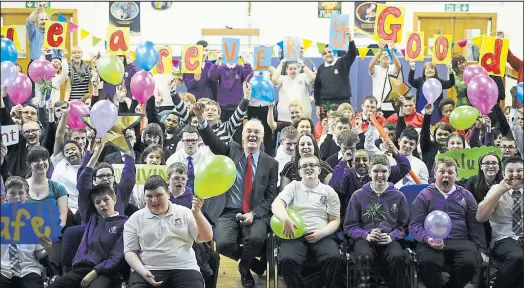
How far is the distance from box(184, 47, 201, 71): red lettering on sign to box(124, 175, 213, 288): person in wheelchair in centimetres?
426

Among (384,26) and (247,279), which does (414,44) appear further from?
(247,279)

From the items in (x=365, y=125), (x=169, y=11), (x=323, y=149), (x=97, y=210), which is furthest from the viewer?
(x=169, y=11)

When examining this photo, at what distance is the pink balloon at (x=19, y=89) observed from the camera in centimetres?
621

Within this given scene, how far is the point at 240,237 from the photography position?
5.02m

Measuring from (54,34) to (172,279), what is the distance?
4.37 metres

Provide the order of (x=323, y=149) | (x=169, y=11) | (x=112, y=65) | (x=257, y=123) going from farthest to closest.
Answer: (x=169, y=11)
(x=112, y=65)
(x=323, y=149)
(x=257, y=123)

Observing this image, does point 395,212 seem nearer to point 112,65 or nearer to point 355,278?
point 355,278

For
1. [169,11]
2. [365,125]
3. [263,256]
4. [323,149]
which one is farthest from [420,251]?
[169,11]

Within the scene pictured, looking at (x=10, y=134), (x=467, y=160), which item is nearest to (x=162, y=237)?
(x=10, y=134)

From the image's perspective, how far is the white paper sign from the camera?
4.91 m

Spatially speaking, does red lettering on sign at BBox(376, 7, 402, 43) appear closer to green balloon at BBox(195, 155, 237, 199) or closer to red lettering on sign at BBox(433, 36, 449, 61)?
red lettering on sign at BBox(433, 36, 449, 61)

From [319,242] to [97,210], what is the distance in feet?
4.60

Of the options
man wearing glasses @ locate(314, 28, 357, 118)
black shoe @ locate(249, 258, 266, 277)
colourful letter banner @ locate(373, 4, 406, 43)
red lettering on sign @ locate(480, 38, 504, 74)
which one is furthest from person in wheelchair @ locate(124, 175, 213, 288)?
man wearing glasses @ locate(314, 28, 357, 118)

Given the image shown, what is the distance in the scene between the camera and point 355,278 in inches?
181
